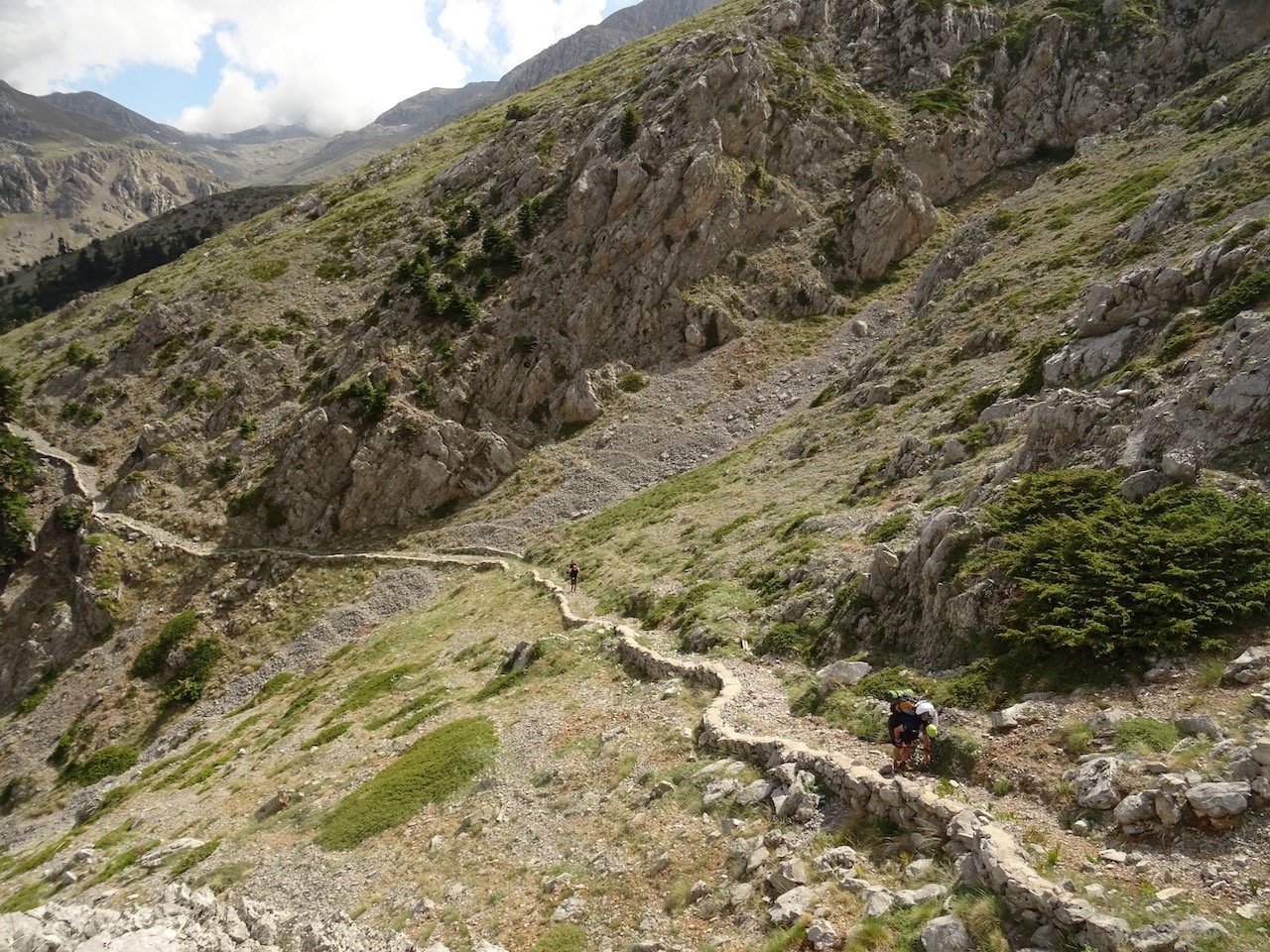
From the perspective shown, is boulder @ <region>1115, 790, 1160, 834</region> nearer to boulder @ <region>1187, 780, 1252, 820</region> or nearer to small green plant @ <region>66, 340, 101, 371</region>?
boulder @ <region>1187, 780, 1252, 820</region>

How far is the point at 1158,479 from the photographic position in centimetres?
1537

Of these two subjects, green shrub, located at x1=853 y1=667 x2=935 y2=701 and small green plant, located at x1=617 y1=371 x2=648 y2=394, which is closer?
green shrub, located at x1=853 y1=667 x2=935 y2=701

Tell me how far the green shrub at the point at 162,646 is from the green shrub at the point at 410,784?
1380 inches

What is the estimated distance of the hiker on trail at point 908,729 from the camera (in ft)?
41.8

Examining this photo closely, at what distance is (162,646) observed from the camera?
48.0m

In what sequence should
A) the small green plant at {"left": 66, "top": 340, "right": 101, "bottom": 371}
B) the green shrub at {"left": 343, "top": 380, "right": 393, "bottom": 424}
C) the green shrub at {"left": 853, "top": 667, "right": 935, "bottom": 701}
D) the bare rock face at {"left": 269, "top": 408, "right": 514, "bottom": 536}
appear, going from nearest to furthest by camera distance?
the green shrub at {"left": 853, "top": 667, "right": 935, "bottom": 701}, the bare rock face at {"left": 269, "top": 408, "right": 514, "bottom": 536}, the green shrub at {"left": 343, "top": 380, "right": 393, "bottom": 424}, the small green plant at {"left": 66, "top": 340, "right": 101, "bottom": 371}

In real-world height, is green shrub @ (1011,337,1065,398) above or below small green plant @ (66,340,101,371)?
below

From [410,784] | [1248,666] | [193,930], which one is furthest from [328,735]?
[1248,666]

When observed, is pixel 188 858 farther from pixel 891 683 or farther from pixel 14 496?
pixel 14 496

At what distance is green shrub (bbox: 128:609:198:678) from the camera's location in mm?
47219

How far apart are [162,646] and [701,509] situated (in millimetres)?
38431

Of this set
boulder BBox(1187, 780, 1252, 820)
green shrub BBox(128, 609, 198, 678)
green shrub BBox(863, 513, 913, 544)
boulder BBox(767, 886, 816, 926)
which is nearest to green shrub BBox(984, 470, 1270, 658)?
boulder BBox(1187, 780, 1252, 820)

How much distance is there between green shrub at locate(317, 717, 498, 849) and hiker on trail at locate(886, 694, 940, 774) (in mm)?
11495

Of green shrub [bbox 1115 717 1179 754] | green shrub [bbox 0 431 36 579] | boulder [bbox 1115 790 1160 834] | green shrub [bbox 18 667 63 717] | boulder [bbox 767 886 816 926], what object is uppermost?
green shrub [bbox 0 431 36 579]
